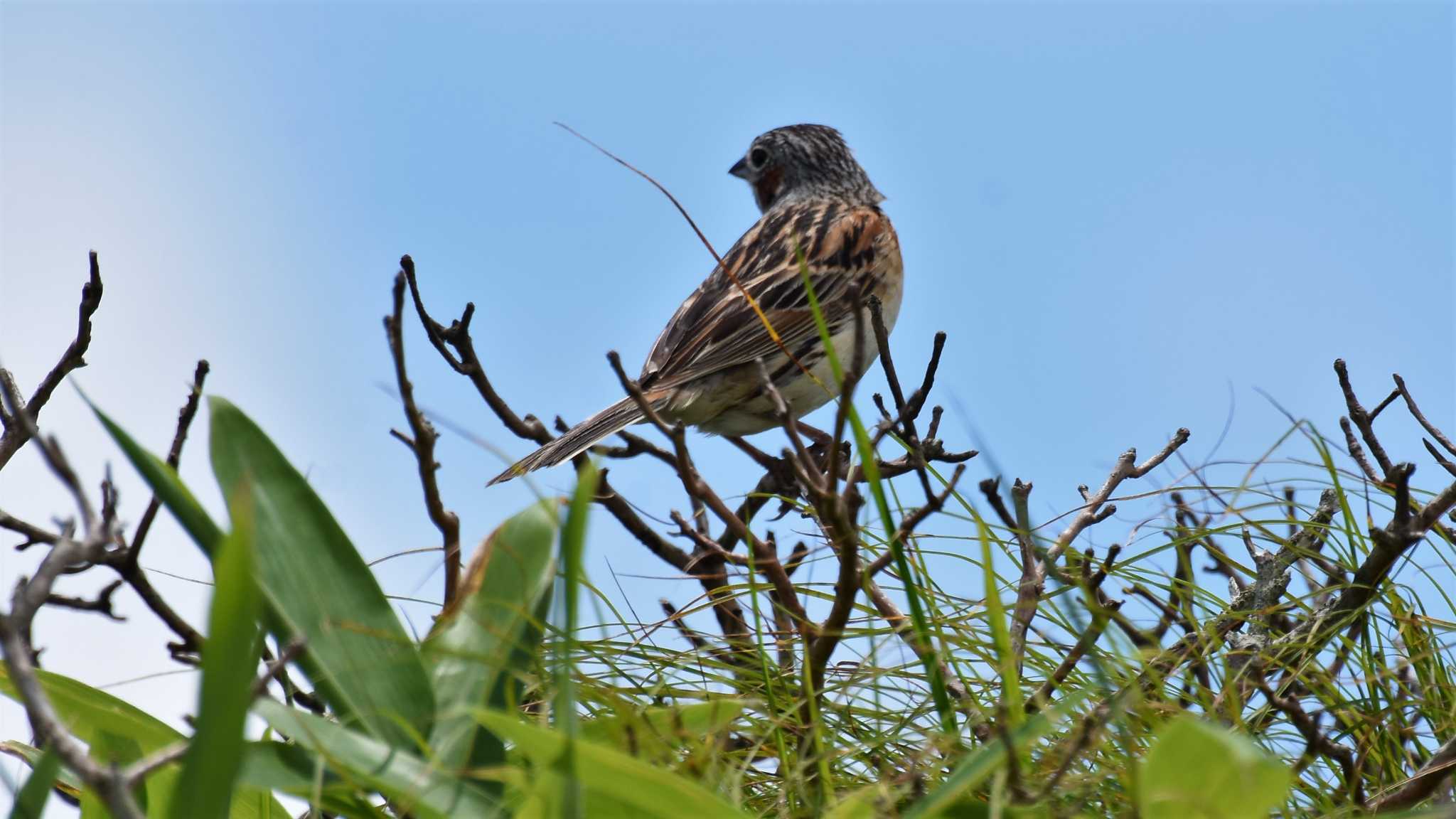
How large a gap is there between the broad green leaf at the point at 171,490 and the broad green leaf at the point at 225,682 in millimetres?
289

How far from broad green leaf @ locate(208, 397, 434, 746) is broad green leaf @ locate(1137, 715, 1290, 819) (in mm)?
931

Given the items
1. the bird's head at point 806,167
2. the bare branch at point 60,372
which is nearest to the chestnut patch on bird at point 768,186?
the bird's head at point 806,167

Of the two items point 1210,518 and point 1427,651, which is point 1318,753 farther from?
point 1210,518

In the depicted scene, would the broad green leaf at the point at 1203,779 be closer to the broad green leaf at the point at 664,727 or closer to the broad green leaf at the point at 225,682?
the broad green leaf at the point at 664,727

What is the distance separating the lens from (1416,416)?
354 centimetres

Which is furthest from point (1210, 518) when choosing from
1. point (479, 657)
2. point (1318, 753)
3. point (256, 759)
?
point (256, 759)

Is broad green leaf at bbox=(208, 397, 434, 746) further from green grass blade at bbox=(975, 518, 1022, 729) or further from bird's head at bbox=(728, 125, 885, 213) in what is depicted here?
bird's head at bbox=(728, 125, 885, 213)

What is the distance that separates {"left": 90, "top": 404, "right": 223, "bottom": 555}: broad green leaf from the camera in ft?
5.62

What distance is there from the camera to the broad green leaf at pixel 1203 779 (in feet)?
4.61

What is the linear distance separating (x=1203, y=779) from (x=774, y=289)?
216 inches

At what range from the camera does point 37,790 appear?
1.62 metres

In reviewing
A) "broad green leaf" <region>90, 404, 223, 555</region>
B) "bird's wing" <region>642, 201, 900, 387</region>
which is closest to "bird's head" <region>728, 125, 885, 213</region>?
"bird's wing" <region>642, 201, 900, 387</region>

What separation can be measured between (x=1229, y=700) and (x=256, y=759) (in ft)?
4.82

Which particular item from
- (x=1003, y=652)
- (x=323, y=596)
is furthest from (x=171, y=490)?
(x=1003, y=652)
